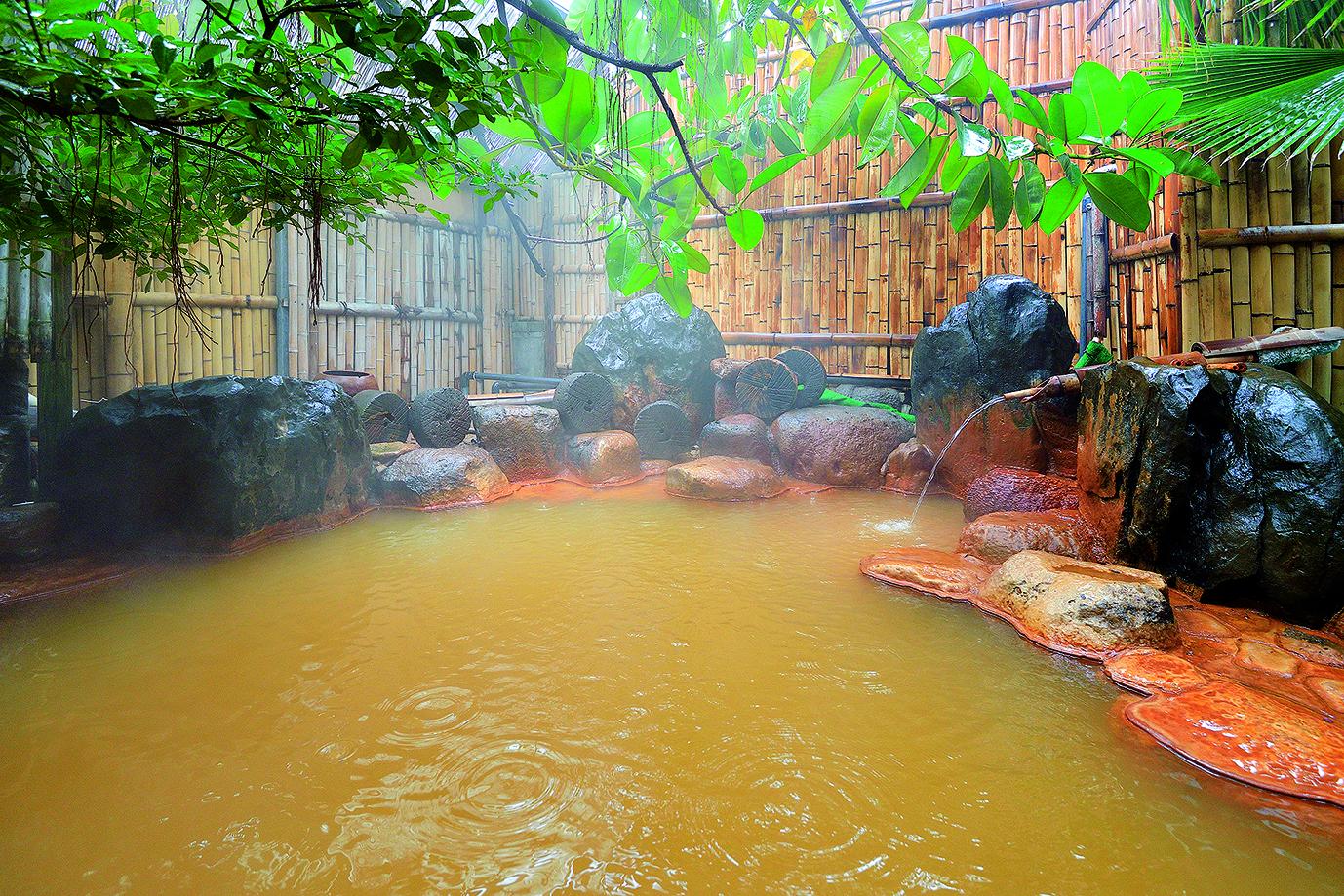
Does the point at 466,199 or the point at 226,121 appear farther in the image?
the point at 466,199

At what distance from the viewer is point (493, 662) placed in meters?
2.69

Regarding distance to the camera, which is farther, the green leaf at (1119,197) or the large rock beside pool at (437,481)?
the large rock beside pool at (437,481)

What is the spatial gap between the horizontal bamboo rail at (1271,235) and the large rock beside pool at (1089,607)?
2.90 m

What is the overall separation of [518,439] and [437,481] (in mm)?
1156

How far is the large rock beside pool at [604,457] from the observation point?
6562 mm

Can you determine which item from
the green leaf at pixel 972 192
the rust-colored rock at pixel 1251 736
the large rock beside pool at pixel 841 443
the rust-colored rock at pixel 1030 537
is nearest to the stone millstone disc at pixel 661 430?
the large rock beside pool at pixel 841 443

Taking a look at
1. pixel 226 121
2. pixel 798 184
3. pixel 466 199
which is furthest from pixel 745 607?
pixel 466 199

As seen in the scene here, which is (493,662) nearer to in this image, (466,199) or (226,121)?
(226,121)

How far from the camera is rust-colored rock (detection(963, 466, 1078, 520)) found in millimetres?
4543

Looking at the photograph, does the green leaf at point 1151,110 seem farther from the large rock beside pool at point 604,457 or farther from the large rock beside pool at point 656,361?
the large rock beside pool at point 656,361

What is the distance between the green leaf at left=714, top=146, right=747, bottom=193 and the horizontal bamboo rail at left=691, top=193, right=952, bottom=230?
616 centimetres

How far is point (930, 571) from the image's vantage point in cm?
362

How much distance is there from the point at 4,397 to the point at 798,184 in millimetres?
7207

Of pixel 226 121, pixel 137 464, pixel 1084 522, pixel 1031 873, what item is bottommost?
pixel 1031 873
